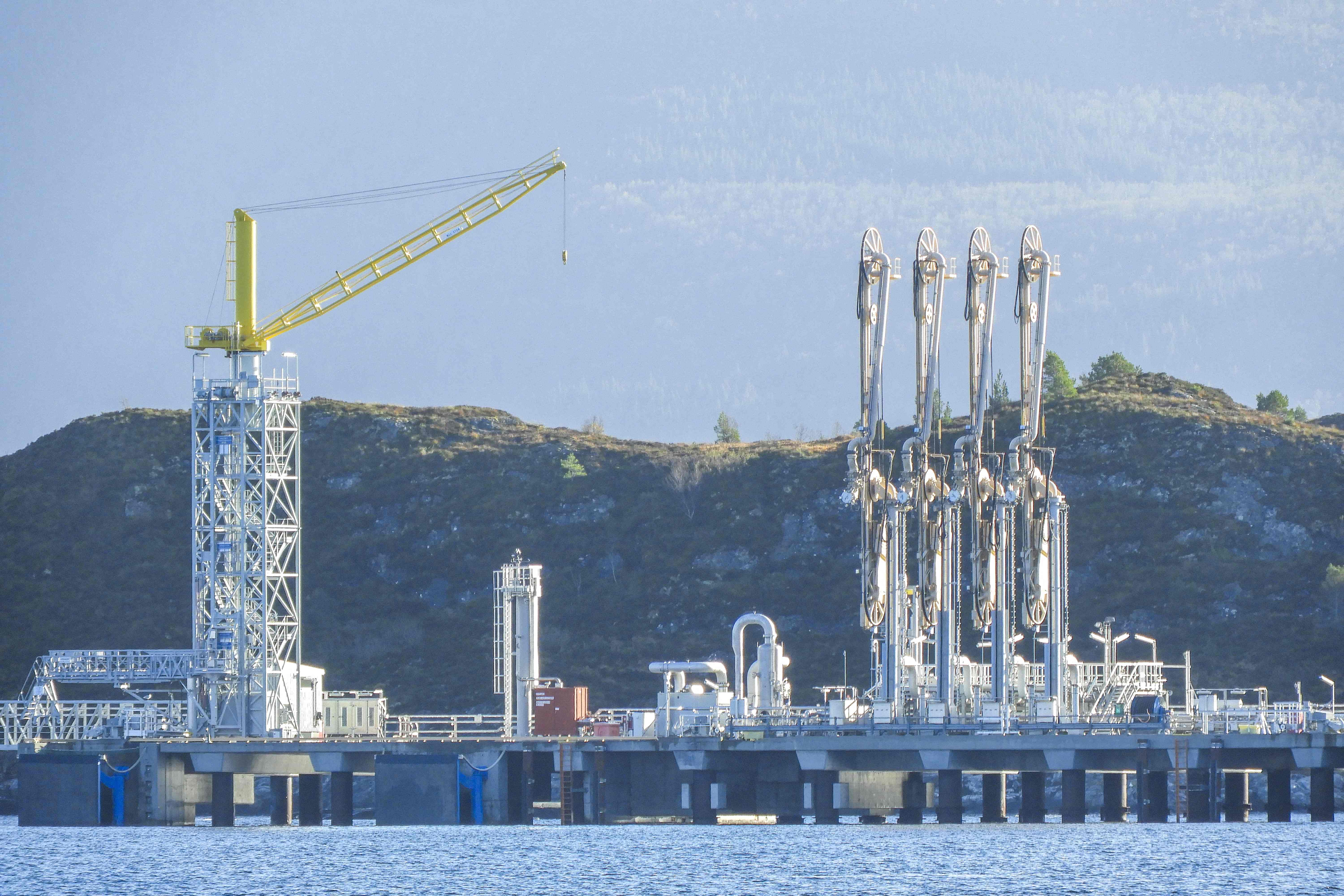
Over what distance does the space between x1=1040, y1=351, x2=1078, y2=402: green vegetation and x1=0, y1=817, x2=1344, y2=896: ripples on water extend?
84.5 meters

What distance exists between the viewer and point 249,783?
98188 mm

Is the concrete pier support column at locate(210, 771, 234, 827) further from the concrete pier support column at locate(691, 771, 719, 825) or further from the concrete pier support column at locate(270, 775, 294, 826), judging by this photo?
the concrete pier support column at locate(691, 771, 719, 825)

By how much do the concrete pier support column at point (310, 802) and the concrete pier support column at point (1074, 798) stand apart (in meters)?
30.5

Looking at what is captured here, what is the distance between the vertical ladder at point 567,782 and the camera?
85.8 m

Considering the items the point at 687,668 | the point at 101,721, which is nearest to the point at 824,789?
the point at 687,668

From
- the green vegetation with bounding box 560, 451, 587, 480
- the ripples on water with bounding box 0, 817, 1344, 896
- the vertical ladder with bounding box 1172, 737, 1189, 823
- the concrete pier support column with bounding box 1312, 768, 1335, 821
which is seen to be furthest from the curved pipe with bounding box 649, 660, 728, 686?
A: the green vegetation with bounding box 560, 451, 587, 480

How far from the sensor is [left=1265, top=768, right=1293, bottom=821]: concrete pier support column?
85.7m

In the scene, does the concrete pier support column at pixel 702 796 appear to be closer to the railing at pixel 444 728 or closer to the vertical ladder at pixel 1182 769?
the railing at pixel 444 728

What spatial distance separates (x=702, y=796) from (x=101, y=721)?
91.5ft

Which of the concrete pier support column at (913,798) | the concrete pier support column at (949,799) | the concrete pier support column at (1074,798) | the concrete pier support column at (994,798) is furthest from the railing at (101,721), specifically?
the concrete pier support column at (1074,798)

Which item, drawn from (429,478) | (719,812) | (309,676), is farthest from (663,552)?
(719,812)

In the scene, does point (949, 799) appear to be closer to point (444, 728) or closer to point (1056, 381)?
point (444, 728)

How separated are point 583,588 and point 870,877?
3343 inches

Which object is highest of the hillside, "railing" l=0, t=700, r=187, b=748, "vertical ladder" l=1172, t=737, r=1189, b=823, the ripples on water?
the hillside
